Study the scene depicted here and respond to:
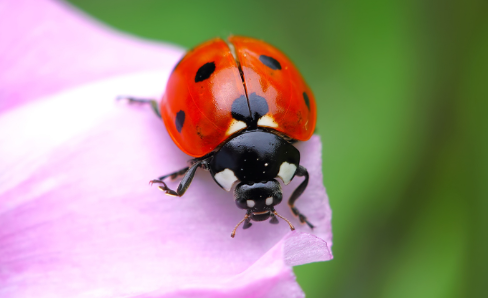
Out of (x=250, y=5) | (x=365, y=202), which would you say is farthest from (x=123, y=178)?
(x=250, y=5)

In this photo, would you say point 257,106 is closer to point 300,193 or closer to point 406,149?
point 300,193

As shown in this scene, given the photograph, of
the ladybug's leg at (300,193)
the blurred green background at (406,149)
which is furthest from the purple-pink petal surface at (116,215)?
the blurred green background at (406,149)

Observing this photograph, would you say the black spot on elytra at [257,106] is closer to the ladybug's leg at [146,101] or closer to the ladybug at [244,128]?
the ladybug at [244,128]

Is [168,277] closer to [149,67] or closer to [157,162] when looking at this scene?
[157,162]

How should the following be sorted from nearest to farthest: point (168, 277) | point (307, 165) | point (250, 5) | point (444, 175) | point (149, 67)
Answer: point (168, 277)
point (307, 165)
point (149, 67)
point (444, 175)
point (250, 5)

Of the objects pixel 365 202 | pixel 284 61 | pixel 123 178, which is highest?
pixel 284 61
